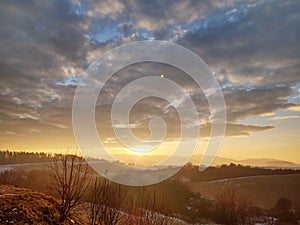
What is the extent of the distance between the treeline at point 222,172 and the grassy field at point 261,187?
30.7ft

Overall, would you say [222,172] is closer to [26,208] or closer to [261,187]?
[261,187]

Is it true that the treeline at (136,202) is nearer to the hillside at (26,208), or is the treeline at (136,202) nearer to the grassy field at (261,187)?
the hillside at (26,208)

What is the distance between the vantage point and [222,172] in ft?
366

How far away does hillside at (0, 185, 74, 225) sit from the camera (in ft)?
28.8

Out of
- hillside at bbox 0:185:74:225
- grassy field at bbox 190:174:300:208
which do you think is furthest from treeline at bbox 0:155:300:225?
grassy field at bbox 190:174:300:208

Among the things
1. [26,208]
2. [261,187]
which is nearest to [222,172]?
[261,187]

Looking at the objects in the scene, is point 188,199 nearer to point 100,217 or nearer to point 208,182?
point 208,182

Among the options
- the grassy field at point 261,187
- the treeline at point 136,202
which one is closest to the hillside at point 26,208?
the treeline at point 136,202

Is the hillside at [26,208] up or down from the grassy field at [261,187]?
up

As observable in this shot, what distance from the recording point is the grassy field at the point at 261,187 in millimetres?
73875

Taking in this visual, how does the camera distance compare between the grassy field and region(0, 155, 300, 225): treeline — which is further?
the grassy field

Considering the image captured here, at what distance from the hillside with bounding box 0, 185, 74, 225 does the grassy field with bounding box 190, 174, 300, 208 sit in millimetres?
66743

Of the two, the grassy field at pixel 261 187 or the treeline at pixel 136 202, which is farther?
the grassy field at pixel 261 187

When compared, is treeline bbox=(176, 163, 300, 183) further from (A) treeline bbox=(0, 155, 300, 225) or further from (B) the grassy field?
(A) treeline bbox=(0, 155, 300, 225)
